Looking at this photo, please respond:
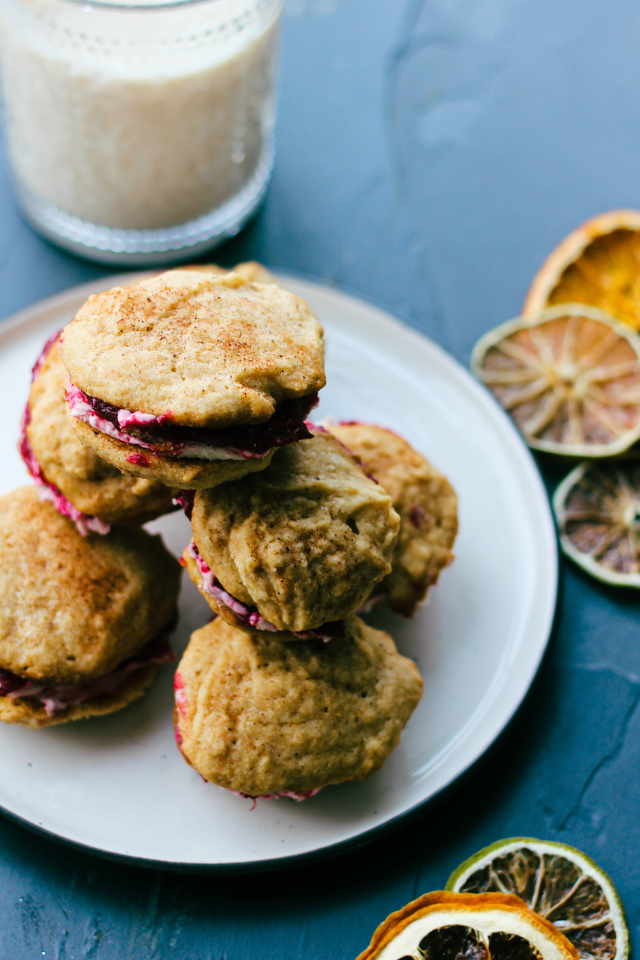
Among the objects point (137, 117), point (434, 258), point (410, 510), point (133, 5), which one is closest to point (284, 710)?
point (410, 510)

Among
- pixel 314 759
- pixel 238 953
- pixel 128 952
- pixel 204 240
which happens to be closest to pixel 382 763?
pixel 314 759

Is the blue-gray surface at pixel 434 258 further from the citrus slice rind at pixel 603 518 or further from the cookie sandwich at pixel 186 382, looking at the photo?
the cookie sandwich at pixel 186 382

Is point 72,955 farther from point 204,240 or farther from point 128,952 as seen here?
point 204,240

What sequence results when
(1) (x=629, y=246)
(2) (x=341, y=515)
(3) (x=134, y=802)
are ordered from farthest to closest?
(1) (x=629, y=246), (3) (x=134, y=802), (2) (x=341, y=515)

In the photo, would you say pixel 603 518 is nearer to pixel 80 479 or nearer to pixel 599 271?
pixel 599 271

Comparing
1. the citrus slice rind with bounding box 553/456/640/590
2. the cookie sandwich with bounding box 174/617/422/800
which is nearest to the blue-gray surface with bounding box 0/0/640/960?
the citrus slice rind with bounding box 553/456/640/590

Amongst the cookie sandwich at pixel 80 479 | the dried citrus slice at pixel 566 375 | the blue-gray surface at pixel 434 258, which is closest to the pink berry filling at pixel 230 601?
the cookie sandwich at pixel 80 479
